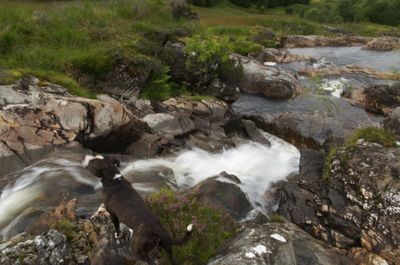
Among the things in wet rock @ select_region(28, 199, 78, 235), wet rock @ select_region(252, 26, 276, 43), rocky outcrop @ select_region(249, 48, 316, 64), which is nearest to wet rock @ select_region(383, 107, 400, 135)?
wet rock @ select_region(28, 199, 78, 235)

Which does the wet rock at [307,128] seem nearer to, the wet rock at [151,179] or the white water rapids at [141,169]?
the white water rapids at [141,169]

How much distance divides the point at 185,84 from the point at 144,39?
12.1 ft

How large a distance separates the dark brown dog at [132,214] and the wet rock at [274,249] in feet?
4.36

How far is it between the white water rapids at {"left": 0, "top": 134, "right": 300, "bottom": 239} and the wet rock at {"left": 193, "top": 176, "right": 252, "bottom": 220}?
1144 millimetres

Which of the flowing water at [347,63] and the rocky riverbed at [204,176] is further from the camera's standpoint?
the flowing water at [347,63]

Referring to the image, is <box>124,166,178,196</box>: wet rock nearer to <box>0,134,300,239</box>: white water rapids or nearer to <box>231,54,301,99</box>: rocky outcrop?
<box>0,134,300,239</box>: white water rapids

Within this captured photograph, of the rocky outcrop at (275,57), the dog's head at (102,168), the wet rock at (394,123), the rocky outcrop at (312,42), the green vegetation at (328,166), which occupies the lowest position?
the rocky outcrop at (312,42)

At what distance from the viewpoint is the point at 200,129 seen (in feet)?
53.9

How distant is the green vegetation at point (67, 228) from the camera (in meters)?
7.42

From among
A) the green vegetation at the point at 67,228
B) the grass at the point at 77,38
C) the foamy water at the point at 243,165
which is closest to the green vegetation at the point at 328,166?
the foamy water at the point at 243,165

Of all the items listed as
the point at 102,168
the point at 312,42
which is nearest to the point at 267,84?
the point at 102,168

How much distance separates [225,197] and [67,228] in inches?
175

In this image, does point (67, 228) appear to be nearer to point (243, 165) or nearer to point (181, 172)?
point (181, 172)

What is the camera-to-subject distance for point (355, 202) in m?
10.1
